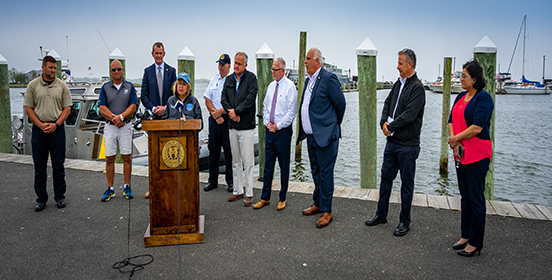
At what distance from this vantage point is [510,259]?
361 centimetres

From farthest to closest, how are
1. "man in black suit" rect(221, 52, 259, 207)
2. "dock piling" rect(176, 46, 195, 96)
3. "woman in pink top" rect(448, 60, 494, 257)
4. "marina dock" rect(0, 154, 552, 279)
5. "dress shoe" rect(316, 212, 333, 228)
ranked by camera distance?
"dock piling" rect(176, 46, 195, 96)
"man in black suit" rect(221, 52, 259, 207)
"dress shoe" rect(316, 212, 333, 228)
"woman in pink top" rect(448, 60, 494, 257)
"marina dock" rect(0, 154, 552, 279)

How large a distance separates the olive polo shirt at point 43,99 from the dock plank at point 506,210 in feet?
19.2

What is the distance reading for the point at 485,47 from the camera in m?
5.18

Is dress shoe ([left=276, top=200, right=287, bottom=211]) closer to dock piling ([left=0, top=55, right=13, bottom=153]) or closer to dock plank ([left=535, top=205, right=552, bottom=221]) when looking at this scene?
dock plank ([left=535, top=205, right=552, bottom=221])

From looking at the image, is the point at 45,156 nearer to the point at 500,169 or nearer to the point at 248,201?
the point at 248,201

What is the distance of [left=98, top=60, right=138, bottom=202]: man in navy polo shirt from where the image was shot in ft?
17.8

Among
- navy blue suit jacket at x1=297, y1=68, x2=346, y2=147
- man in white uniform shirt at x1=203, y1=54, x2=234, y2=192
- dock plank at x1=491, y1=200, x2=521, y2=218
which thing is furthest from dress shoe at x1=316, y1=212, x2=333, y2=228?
dock plank at x1=491, y1=200, x2=521, y2=218

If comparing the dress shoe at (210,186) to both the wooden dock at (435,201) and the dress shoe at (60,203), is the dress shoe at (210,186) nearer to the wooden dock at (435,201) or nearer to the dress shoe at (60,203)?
the wooden dock at (435,201)

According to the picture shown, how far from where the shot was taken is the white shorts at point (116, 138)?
218 inches

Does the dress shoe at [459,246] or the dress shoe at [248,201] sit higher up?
the dress shoe at [248,201]

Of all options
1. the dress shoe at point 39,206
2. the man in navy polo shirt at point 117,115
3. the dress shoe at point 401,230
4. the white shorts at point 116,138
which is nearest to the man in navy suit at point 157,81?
the man in navy polo shirt at point 117,115

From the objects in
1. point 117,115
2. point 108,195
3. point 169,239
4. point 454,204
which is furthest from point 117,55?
point 454,204

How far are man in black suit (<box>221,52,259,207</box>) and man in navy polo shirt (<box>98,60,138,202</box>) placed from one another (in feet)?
4.60

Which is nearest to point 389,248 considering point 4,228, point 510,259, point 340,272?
point 340,272
